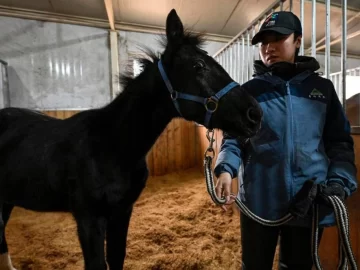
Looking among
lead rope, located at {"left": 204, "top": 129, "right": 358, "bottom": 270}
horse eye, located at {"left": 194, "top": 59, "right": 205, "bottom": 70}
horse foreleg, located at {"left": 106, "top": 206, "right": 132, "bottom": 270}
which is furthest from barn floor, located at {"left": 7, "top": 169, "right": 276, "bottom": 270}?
horse eye, located at {"left": 194, "top": 59, "right": 205, "bottom": 70}

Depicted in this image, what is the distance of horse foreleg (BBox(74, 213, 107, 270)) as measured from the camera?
109cm

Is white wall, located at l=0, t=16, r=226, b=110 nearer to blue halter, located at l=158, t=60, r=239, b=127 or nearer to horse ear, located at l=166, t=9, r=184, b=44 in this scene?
horse ear, located at l=166, t=9, r=184, b=44

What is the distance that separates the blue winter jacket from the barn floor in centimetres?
100

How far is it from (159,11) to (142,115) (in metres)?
3.42

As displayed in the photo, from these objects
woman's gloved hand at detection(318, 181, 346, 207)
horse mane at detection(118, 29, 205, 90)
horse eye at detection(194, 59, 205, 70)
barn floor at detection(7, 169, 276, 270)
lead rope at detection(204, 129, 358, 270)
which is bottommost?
barn floor at detection(7, 169, 276, 270)

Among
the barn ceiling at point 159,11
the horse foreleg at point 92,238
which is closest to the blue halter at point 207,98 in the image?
the horse foreleg at point 92,238

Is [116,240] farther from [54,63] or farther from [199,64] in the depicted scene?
[54,63]

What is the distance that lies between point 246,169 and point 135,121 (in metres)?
0.56

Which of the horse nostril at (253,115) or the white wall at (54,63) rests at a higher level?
the white wall at (54,63)

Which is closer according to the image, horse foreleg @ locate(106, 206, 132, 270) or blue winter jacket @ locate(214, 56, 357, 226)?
blue winter jacket @ locate(214, 56, 357, 226)

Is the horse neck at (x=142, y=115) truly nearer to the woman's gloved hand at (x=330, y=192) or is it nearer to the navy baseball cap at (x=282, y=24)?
the navy baseball cap at (x=282, y=24)

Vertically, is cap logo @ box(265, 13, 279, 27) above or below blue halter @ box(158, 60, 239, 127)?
above

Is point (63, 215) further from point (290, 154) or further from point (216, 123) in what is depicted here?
point (290, 154)

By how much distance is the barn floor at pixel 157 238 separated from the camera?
171 cm
